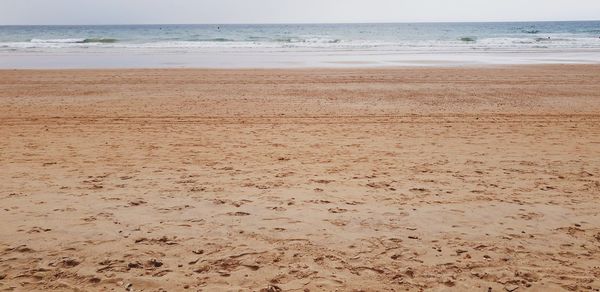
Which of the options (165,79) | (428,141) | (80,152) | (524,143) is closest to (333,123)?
(428,141)

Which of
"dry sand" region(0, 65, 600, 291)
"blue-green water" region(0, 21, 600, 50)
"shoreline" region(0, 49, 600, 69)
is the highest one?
"blue-green water" region(0, 21, 600, 50)

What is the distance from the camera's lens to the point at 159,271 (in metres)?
3.81

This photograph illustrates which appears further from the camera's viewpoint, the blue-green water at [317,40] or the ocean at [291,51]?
the blue-green water at [317,40]

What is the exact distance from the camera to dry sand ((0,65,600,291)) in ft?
12.6

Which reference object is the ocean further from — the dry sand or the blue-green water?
the dry sand

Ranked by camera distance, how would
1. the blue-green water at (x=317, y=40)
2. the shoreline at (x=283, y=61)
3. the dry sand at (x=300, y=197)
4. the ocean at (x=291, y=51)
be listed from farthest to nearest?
the blue-green water at (x=317, y=40) < the ocean at (x=291, y=51) < the shoreline at (x=283, y=61) < the dry sand at (x=300, y=197)

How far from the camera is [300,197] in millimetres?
5488

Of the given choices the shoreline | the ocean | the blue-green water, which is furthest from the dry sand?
the blue-green water

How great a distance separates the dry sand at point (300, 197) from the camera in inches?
151

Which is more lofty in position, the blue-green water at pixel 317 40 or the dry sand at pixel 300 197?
the blue-green water at pixel 317 40

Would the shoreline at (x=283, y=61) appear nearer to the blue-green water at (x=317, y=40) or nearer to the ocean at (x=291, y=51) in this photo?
the ocean at (x=291, y=51)

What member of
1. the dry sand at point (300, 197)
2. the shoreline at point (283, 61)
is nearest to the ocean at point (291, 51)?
the shoreline at point (283, 61)

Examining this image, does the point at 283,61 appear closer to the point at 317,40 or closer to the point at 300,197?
the point at 300,197

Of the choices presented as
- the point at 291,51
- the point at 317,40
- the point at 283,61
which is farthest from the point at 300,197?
the point at 317,40
